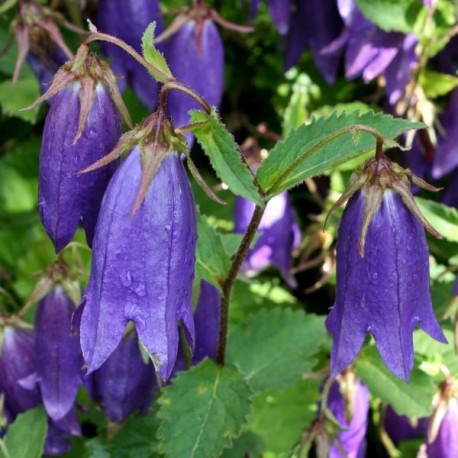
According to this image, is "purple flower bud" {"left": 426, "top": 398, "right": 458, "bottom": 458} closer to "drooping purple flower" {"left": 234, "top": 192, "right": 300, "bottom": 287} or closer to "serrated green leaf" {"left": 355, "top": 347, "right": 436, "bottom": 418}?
"serrated green leaf" {"left": 355, "top": 347, "right": 436, "bottom": 418}

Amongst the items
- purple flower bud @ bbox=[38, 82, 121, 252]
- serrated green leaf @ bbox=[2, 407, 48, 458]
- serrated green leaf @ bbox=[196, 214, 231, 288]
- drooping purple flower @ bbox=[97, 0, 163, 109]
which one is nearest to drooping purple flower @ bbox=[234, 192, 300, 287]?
drooping purple flower @ bbox=[97, 0, 163, 109]

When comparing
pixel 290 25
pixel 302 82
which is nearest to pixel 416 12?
pixel 290 25

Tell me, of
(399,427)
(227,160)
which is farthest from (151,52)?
(399,427)

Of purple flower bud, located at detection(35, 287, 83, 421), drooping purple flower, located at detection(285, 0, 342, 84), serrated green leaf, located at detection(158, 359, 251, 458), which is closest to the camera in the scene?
serrated green leaf, located at detection(158, 359, 251, 458)

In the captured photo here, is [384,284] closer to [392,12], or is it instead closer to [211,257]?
[211,257]

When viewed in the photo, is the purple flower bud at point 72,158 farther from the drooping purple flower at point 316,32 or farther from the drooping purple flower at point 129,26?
the drooping purple flower at point 316,32

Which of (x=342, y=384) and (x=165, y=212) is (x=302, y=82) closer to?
(x=342, y=384)

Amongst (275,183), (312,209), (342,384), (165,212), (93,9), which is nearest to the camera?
(165,212)
